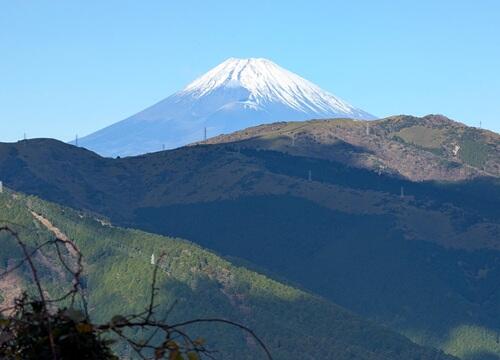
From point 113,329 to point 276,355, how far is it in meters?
140

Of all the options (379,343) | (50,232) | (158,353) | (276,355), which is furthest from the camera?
(379,343)

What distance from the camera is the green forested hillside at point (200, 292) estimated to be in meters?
155

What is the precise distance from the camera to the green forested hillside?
15488 cm

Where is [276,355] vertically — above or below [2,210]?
below

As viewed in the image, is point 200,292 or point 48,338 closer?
point 48,338

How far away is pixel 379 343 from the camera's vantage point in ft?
552

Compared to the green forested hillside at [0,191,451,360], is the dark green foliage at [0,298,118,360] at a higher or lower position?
higher

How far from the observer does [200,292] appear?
550 ft

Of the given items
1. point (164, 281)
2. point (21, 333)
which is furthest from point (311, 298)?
point (21, 333)

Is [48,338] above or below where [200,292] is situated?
above

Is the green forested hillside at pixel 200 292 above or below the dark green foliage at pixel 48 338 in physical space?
below

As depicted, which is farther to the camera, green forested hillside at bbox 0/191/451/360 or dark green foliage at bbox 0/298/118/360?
green forested hillside at bbox 0/191/451/360

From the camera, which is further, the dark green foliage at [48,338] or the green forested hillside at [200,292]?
the green forested hillside at [200,292]

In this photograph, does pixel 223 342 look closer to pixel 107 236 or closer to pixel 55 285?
pixel 55 285
